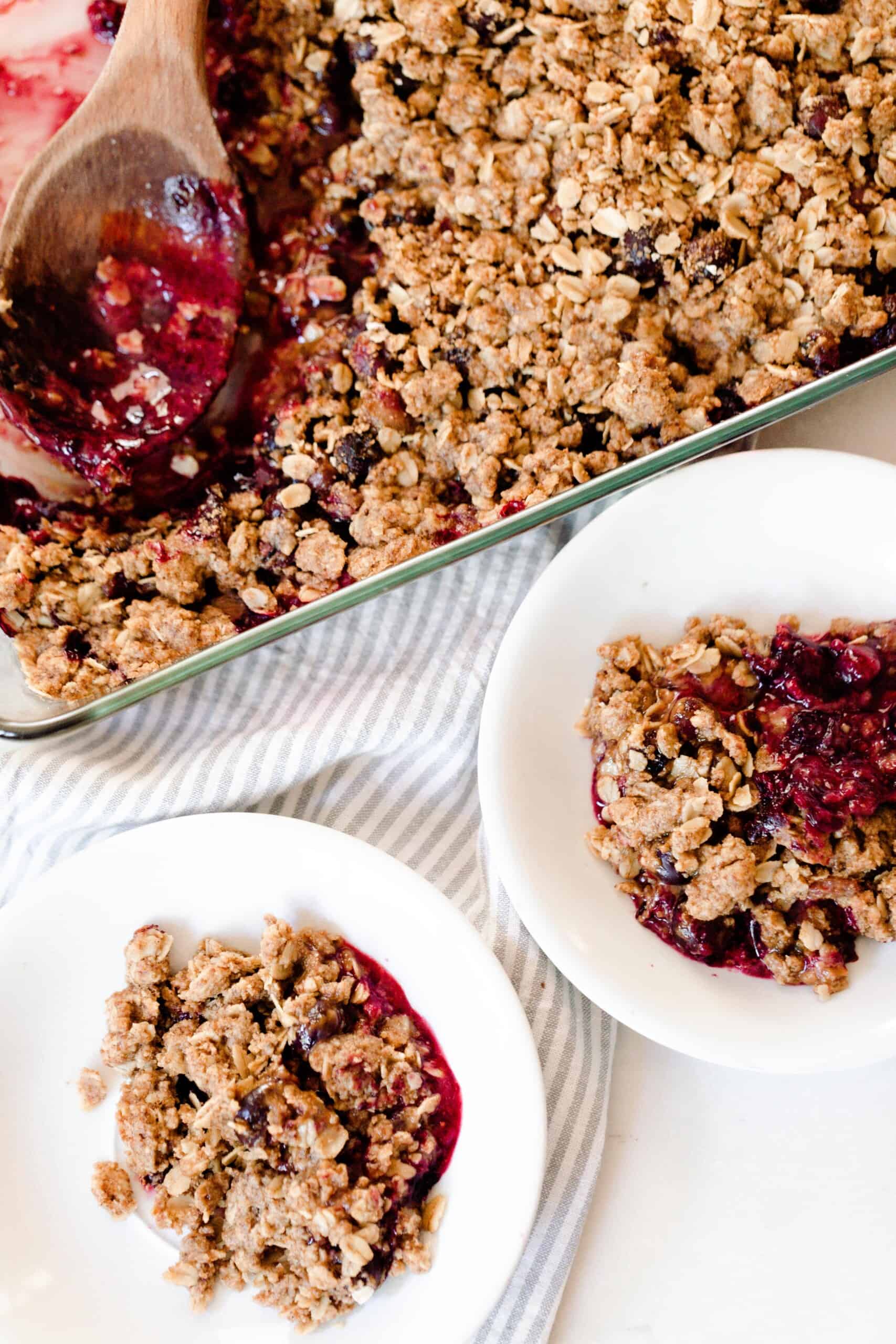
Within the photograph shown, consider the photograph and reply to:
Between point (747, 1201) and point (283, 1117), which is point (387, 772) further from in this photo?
point (747, 1201)

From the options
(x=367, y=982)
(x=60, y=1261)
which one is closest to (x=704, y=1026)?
(x=367, y=982)

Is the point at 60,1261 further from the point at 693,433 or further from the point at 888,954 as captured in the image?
the point at 693,433

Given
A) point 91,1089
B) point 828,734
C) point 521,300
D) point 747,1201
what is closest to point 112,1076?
point 91,1089

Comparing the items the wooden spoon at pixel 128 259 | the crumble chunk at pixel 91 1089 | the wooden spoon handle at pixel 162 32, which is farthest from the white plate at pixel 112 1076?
the wooden spoon handle at pixel 162 32

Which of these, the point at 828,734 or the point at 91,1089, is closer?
the point at 828,734

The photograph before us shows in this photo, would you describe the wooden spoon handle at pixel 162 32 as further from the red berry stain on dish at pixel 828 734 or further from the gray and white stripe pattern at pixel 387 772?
the red berry stain on dish at pixel 828 734

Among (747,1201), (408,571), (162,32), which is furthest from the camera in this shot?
(747,1201)
